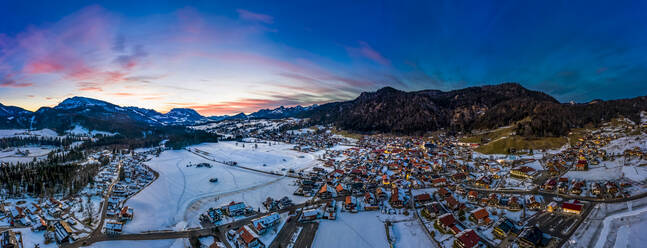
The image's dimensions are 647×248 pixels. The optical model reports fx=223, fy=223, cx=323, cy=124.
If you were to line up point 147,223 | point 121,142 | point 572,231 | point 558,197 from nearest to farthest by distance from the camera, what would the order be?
point 572,231
point 147,223
point 558,197
point 121,142

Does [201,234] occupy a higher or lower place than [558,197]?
lower

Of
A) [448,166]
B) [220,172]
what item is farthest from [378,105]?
[220,172]

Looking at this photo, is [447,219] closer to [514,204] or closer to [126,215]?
[514,204]

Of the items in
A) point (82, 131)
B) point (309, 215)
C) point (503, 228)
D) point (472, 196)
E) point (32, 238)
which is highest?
point (82, 131)

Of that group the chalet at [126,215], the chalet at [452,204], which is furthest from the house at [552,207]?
the chalet at [126,215]

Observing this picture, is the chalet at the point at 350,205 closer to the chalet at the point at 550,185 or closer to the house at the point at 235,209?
the house at the point at 235,209

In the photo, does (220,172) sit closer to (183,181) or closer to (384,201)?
(183,181)

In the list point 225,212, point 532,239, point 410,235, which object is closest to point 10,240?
point 225,212
